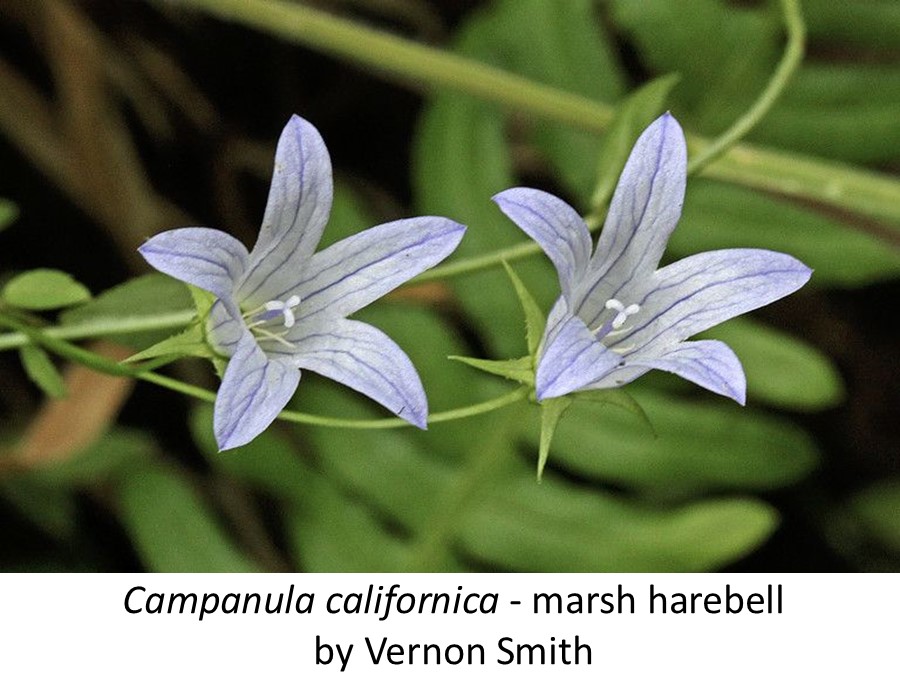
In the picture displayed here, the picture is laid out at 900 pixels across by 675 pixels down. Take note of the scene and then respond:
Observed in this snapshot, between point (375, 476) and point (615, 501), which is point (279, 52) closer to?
point (375, 476)

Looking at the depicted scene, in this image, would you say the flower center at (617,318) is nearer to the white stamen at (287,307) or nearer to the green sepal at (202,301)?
the white stamen at (287,307)

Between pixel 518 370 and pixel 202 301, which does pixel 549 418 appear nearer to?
pixel 518 370

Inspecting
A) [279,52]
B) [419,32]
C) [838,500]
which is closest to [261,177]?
[279,52]

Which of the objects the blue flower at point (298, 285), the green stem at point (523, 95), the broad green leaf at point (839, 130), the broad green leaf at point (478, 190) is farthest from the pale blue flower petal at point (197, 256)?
the broad green leaf at point (839, 130)

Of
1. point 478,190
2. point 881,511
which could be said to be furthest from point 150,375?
point 881,511

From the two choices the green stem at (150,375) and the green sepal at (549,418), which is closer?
the green sepal at (549,418)

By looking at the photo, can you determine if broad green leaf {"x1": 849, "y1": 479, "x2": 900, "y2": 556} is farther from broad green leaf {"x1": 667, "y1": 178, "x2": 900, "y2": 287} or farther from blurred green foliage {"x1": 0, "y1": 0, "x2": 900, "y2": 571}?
broad green leaf {"x1": 667, "y1": 178, "x2": 900, "y2": 287}
